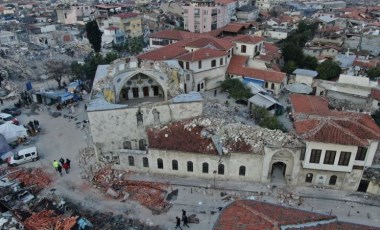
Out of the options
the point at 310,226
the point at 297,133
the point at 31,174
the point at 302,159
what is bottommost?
the point at 31,174

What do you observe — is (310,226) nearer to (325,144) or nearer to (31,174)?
(325,144)

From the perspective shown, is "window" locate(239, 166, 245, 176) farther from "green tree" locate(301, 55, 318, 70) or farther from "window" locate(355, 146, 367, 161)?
"green tree" locate(301, 55, 318, 70)

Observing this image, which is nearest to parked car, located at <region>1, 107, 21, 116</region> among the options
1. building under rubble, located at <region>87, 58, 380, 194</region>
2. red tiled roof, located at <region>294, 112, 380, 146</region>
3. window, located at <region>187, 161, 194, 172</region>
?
building under rubble, located at <region>87, 58, 380, 194</region>

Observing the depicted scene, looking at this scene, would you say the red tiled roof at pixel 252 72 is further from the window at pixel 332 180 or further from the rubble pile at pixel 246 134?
the window at pixel 332 180

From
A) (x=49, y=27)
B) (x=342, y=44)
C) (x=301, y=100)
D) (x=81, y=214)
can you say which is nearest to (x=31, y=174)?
(x=81, y=214)

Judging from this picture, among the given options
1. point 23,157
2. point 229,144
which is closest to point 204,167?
point 229,144

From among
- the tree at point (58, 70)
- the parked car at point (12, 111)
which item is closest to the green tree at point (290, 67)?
the tree at point (58, 70)
